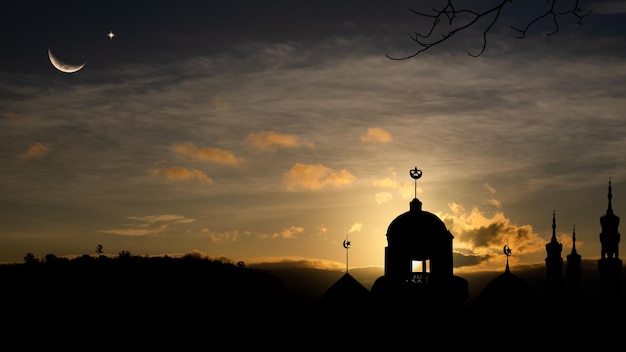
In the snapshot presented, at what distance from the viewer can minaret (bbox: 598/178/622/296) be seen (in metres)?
92.3

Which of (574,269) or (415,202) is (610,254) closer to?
(574,269)

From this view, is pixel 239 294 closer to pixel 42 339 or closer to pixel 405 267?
pixel 42 339

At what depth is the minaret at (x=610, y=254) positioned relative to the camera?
9231 centimetres

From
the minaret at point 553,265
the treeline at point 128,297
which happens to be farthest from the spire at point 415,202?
the minaret at point 553,265

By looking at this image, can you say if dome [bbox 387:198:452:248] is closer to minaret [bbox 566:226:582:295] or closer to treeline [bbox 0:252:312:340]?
treeline [bbox 0:252:312:340]

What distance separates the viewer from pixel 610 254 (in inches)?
3656

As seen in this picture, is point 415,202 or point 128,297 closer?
point 415,202

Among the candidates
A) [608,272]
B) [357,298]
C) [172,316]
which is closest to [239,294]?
[172,316]

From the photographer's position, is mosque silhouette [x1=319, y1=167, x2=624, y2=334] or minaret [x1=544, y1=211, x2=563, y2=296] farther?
minaret [x1=544, y1=211, x2=563, y2=296]

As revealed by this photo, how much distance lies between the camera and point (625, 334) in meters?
58.3

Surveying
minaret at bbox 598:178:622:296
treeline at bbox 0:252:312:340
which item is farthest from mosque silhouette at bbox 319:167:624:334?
minaret at bbox 598:178:622:296

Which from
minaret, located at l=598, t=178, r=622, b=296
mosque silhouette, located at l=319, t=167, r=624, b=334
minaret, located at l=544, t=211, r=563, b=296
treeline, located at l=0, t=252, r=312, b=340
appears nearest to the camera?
mosque silhouette, located at l=319, t=167, r=624, b=334

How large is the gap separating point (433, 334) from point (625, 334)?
→ 20002mm

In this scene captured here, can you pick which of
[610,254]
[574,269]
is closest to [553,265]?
[574,269]
